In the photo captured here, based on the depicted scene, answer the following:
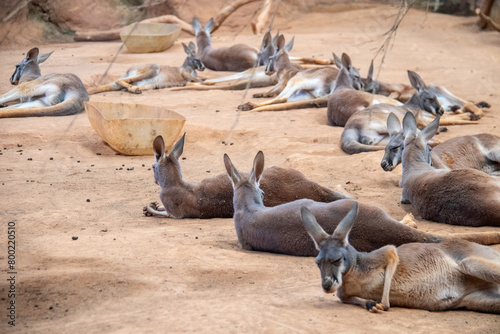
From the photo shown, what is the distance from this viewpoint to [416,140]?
206 inches

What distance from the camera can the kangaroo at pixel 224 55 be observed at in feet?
37.1

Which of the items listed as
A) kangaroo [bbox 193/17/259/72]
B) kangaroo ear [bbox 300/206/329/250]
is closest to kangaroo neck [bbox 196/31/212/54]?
kangaroo [bbox 193/17/259/72]

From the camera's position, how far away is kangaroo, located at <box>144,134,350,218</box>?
437cm

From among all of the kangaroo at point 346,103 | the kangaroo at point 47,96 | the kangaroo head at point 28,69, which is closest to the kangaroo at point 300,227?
A: the kangaroo at point 346,103

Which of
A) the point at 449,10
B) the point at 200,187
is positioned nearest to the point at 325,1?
the point at 449,10

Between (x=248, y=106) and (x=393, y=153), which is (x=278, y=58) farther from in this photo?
(x=393, y=153)

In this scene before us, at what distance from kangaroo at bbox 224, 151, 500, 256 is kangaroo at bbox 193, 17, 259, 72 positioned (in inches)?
Result: 280

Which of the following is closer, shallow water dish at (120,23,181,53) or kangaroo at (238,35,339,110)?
kangaroo at (238,35,339,110)

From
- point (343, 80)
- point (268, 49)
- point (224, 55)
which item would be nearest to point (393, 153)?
A: point (343, 80)

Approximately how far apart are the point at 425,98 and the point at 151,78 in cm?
427

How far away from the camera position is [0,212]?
453 centimetres

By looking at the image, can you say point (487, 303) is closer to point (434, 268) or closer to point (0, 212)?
point (434, 268)

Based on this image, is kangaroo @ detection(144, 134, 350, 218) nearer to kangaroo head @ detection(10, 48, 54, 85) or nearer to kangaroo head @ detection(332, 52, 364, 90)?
kangaroo head @ detection(332, 52, 364, 90)

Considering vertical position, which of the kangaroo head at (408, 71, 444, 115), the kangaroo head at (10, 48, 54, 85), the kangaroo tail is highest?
the kangaroo head at (408, 71, 444, 115)
